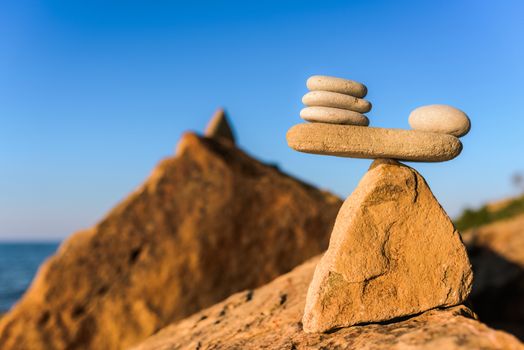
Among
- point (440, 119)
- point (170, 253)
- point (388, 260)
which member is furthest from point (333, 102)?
point (170, 253)

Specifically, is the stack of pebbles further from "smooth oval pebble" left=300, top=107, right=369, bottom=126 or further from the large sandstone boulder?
the large sandstone boulder

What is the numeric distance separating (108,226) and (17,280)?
34.4 metres

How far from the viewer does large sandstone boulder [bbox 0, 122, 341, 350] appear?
794 cm

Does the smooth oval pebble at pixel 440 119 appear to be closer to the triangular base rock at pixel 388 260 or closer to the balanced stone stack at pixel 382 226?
the balanced stone stack at pixel 382 226

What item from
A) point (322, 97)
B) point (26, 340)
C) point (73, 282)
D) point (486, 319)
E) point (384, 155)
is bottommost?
point (486, 319)

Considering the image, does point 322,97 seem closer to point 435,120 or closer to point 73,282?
point 435,120

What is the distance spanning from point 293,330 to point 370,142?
1.68 metres

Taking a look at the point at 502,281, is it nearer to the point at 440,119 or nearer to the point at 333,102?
the point at 440,119

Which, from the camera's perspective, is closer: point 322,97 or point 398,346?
point 398,346

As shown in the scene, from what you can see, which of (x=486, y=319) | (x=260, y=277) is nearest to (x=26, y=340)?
(x=260, y=277)

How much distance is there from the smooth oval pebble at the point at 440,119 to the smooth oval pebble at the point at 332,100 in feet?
1.57

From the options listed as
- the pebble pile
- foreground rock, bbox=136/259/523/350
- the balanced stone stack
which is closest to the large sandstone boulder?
foreground rock, bbox=136/259/523/350

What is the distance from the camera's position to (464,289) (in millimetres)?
4254

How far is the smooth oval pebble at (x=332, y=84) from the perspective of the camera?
4.29 metres
